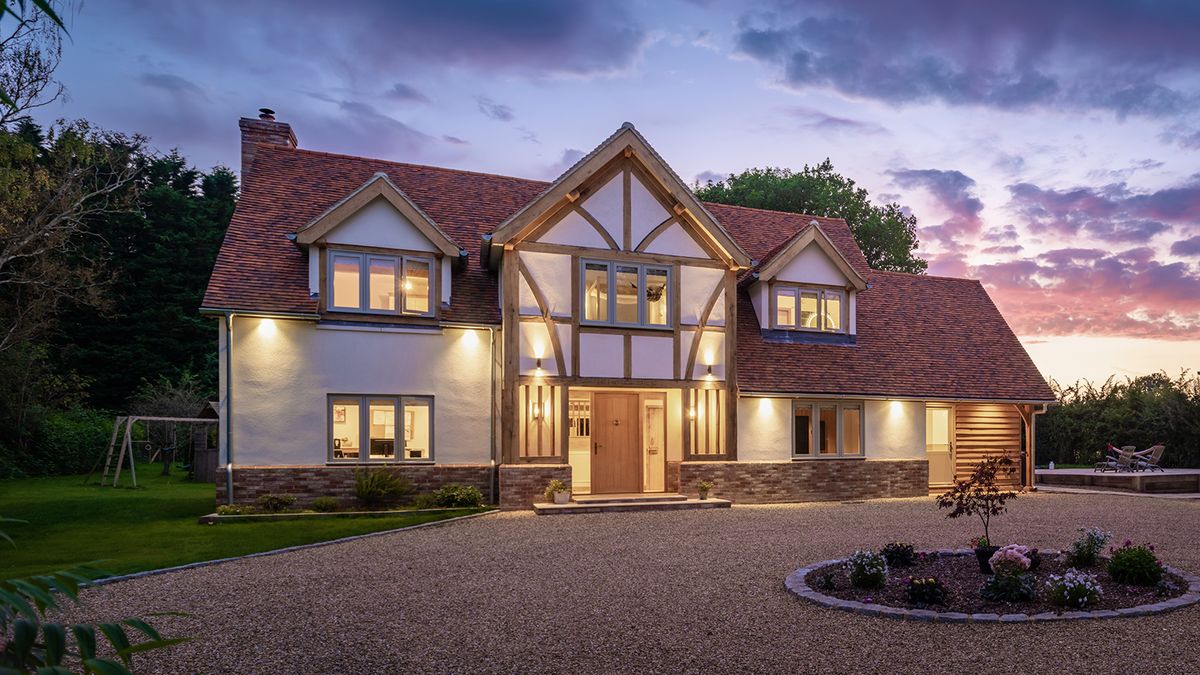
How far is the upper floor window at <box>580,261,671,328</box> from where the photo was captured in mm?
18266

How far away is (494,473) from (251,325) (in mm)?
6327

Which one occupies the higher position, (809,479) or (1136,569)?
(1136,569)

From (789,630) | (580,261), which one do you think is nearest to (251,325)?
(580,261)

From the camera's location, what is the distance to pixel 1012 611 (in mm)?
7746

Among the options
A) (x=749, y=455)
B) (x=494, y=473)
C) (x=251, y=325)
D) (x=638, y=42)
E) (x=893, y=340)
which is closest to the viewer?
(x=638, y=42)

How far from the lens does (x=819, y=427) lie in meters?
20.2

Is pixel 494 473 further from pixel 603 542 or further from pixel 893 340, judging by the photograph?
pixel 893 340

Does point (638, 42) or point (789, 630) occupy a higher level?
point (638, 42)

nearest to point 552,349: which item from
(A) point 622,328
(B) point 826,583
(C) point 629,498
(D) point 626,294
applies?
(A) point 622,328

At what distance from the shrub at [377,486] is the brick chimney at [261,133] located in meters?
9.31

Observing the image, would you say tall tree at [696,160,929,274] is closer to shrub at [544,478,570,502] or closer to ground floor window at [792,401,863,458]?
ground floor window at [792,401,863,458]

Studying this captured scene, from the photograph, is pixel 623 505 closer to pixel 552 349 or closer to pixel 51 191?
pixel 552 349

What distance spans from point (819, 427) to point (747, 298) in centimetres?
415

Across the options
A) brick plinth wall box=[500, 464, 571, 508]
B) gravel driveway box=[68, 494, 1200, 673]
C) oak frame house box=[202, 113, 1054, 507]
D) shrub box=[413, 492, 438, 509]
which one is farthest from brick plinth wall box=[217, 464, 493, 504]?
gravel driveway box=[68, 494, 1200, 673]
